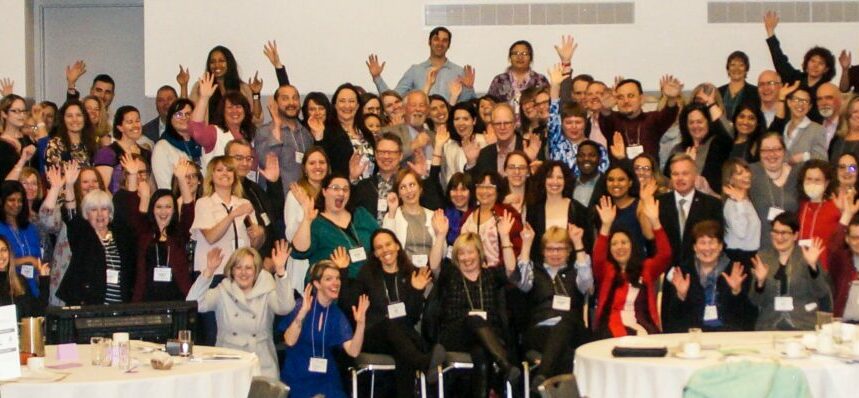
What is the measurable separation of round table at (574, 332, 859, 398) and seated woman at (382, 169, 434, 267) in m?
2.07

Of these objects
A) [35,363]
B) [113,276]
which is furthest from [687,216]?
[35,363]

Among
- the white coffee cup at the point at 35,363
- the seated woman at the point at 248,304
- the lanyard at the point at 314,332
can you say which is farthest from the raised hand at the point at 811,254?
the white coffee cup at the point at 35,363

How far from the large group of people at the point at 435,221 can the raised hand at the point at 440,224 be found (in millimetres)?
31

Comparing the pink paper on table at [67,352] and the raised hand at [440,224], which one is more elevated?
the raised hand at [440,224]

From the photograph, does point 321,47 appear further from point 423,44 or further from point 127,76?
point 127,76

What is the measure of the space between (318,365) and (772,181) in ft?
10.5

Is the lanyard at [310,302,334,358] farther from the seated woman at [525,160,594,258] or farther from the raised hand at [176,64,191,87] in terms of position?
the raised hand at [176,64,191,87]

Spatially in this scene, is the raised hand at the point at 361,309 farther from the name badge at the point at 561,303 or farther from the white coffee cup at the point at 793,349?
the white coffee cup at the point at 793,349

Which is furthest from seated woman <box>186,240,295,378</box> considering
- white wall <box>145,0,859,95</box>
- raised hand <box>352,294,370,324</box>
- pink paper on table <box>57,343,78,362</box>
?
white wall <box>145,0,859,95</box>

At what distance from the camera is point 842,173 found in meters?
8.48

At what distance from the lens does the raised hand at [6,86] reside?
10.4 meters

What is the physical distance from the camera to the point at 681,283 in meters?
8.00

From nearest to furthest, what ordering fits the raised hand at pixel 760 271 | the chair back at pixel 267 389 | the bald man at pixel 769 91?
the chair back at pixel 267 389
the raised hand at pixel 760 271
the bald man at pixel 769 91

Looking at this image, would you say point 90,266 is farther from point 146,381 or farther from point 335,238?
point 146,381
